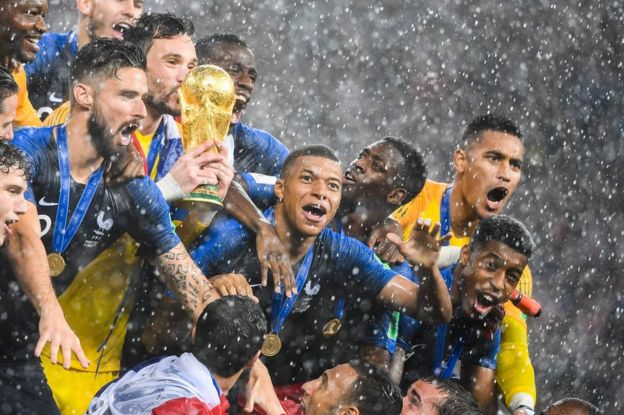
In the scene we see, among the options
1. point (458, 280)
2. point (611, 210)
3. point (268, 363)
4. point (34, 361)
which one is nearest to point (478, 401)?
point (458, 280)

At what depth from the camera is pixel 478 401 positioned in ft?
14.9

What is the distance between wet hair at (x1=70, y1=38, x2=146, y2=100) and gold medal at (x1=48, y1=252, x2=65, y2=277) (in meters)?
0.49

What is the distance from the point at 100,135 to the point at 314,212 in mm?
792

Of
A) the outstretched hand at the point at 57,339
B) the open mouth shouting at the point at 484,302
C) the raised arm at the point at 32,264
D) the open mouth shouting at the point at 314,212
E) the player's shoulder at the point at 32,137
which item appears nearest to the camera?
the outstretched hand at the point at 57,339

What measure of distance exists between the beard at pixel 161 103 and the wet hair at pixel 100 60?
0.36 m

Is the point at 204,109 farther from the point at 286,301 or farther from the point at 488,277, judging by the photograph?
the point at 488,277

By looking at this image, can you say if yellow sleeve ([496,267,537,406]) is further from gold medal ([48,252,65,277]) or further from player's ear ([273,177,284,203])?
gold medal ([48,252,65,277])

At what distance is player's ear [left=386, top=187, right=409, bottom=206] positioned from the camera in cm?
469

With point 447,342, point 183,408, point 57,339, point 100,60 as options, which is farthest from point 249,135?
point 183,408

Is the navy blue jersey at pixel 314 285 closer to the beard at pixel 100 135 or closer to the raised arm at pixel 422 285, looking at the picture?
the raised arm at pixel 422 285

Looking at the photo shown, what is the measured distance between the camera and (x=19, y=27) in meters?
4.02

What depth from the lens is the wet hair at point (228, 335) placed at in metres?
3.43

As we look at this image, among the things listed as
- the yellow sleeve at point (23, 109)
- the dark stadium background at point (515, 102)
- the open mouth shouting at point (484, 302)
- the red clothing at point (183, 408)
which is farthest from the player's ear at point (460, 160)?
the dark stadium background at point (515, 102)

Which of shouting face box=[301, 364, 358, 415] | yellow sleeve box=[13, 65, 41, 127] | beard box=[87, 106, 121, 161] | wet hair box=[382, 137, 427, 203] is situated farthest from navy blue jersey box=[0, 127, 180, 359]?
wet hair box=[382, 137, 427, 203]
